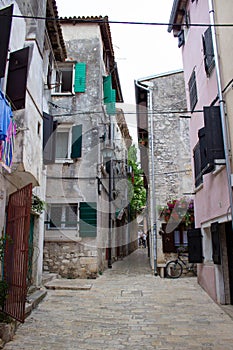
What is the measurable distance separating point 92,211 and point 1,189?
6.30m

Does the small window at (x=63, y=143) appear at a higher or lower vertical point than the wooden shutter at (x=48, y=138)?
→ higher

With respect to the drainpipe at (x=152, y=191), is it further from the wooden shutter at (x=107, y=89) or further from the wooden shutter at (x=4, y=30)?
the wooden shutter at (x=4, y=30)

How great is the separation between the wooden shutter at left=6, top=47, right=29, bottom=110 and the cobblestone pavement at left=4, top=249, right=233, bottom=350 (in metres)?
4.04

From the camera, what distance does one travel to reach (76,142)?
480 inches

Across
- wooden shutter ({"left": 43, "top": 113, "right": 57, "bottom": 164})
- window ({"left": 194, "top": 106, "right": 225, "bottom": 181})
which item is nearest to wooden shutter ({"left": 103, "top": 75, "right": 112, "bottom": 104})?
wooden shutter ({"left": 43, "top": 113, "right": 57, "bottom": 164})

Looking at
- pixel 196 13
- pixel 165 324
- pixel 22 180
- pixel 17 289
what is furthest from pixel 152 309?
pixel 196 13

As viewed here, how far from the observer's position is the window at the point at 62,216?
38.1 ft

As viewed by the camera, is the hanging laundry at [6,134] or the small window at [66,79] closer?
the hanging laundry at [6,134]

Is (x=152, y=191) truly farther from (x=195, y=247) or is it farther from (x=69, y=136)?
(x=195, y=247)

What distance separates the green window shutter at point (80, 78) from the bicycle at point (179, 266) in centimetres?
787

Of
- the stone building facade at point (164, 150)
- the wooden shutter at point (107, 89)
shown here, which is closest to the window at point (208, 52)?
the stone building facade at point (164, 150)

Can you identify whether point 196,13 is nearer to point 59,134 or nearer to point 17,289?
point 59,134

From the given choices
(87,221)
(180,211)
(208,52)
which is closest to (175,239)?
(180,211)

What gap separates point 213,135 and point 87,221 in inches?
252
